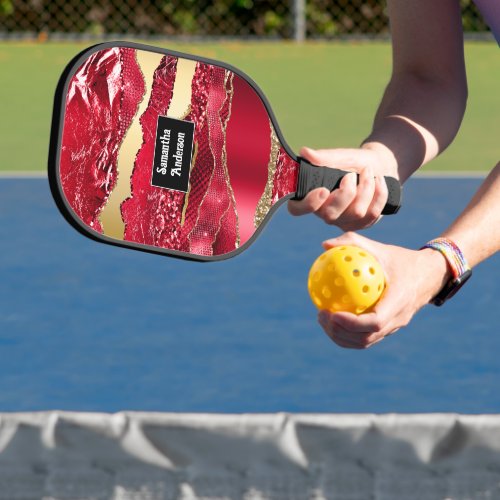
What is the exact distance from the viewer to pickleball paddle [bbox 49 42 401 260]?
7.45ft

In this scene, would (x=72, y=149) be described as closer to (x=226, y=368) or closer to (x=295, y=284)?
(x=226, y=368)

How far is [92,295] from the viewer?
504cm

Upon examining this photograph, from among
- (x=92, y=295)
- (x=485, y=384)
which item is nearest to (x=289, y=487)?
(x=485, y=384)

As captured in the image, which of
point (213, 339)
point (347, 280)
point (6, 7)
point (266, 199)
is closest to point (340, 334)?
point (347, 280)

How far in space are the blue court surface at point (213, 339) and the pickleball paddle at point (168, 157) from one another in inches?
57.8

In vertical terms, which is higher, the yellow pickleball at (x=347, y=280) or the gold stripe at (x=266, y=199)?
the yellow pickleball at (x=347, y=280)

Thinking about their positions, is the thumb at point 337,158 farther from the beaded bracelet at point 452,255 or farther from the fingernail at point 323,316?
the fingernail at point 323,316

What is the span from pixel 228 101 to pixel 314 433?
2.23 ft

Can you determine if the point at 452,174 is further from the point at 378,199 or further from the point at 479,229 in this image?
the point at 479,229

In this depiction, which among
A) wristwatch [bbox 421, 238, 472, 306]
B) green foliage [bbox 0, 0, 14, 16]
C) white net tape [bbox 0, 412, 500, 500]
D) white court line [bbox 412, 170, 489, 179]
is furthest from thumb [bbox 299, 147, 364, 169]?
green foliage [bbox 0, 0, 14, 16]

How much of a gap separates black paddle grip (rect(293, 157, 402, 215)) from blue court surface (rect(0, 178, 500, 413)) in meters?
1.51

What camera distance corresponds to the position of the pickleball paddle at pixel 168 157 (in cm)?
227

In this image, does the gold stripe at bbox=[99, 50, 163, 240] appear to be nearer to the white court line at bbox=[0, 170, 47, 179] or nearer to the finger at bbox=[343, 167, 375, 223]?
the finger at bbox=[343, 167, 375, 223]

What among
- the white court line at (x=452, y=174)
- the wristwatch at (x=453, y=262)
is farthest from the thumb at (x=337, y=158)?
the white court line at (x=452, y=174)
